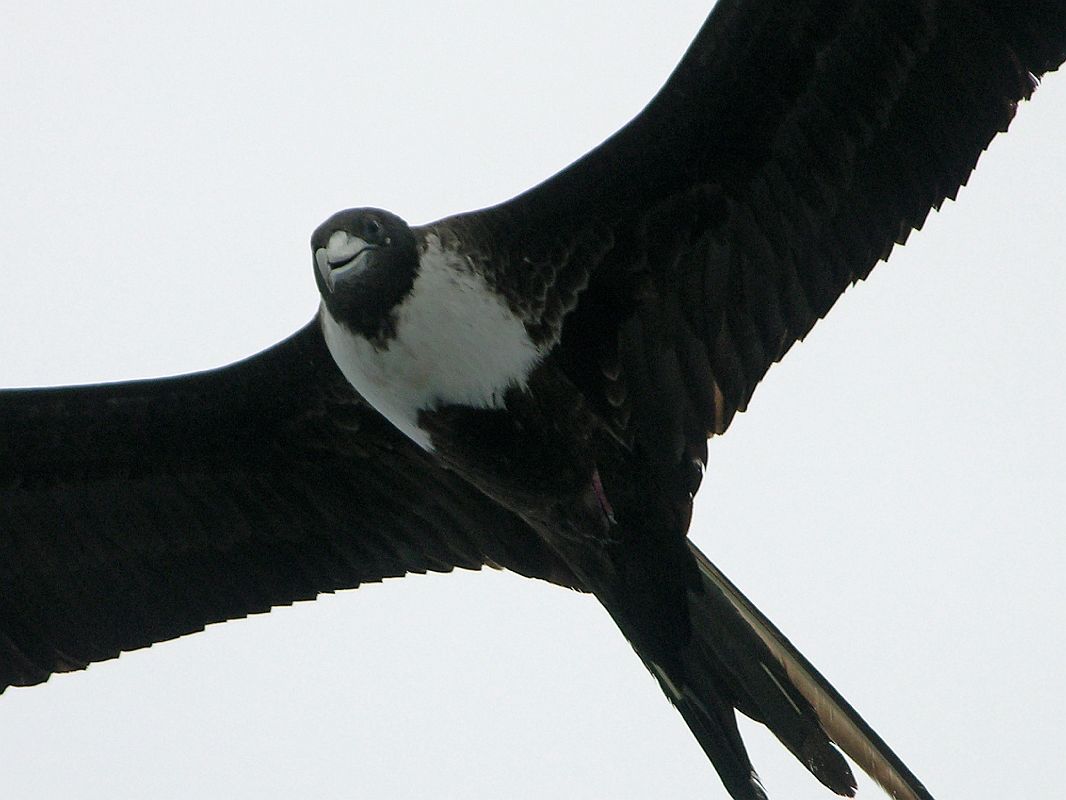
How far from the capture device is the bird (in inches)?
193

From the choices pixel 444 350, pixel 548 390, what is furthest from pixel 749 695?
pixel 444 350

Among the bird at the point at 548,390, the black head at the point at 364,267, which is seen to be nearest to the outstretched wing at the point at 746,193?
the bird at the point at 548,390

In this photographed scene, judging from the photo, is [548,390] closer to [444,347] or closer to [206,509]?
[444,347]

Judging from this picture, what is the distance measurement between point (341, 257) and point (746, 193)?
1079mm

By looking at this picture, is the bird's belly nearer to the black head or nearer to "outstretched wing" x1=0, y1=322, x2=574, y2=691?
the black head

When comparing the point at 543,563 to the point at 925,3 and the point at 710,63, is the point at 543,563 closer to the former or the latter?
the point at 710,63

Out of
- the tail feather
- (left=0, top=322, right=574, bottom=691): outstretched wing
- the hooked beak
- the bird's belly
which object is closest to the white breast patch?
the bird's belly

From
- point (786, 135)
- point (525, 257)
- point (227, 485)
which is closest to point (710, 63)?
point (786, 135)

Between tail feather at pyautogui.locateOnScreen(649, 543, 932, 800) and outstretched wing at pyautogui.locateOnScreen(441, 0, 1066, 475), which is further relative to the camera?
tail feather at pyautogui.locateOnScreen(649, 543, 932, 800)

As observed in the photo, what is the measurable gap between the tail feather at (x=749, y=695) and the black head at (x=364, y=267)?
1.06 metres

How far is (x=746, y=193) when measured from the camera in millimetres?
5023

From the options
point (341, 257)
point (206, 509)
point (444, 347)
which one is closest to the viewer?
point (341, 257)

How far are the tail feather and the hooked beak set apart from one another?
3.88 feet

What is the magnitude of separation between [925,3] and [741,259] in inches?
32.4
